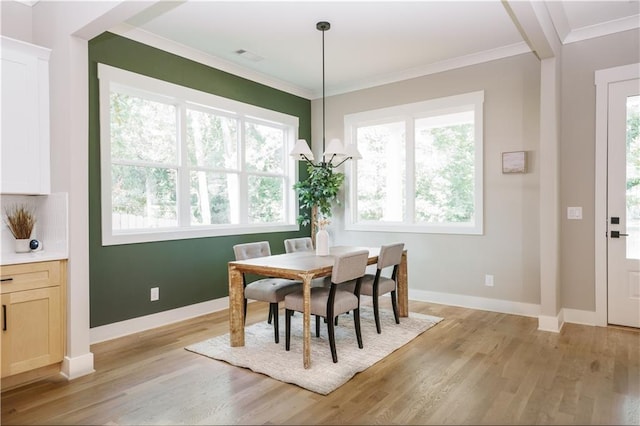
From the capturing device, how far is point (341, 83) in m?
5.65

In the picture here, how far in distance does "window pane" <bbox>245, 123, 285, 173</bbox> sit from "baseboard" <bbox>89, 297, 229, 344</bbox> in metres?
1.75

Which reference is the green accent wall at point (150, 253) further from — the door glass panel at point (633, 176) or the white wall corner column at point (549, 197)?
the door glass panel at point (633, 176)

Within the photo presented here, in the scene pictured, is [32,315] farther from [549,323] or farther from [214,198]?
[549,323]

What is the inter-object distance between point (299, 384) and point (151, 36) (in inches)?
138

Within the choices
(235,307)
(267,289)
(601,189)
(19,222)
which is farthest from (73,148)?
(601,189)

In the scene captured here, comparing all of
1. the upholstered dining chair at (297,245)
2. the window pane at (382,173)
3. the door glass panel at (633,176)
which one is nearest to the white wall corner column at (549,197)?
the door glass panel at (633,176)

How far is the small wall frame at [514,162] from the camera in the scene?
4.34 metres

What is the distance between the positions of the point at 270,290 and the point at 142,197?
65.0 inches

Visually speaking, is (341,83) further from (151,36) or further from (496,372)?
(496,372)

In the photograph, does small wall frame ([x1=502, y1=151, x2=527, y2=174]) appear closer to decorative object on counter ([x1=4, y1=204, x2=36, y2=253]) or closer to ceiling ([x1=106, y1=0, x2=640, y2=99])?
ceiling ([x1=106, y1=0, x2=640, y2=99])

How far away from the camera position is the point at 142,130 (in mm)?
4062

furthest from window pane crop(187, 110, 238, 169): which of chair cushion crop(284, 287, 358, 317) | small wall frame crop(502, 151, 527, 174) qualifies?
small wall frame crop(502, 151, 527, 174)

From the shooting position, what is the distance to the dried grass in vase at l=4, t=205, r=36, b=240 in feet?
9.87

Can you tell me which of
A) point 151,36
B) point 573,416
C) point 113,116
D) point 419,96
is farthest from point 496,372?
point 151,36
